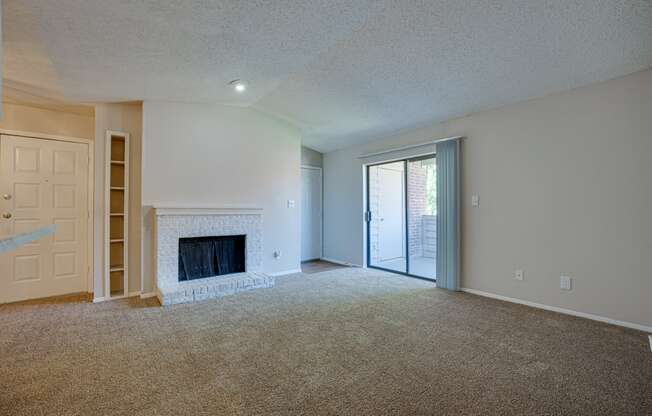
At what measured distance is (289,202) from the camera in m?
5.25

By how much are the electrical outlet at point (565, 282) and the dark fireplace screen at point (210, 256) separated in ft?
13.3

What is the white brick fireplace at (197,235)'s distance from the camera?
150 inches

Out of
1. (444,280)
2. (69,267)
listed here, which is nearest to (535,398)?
(444,280)

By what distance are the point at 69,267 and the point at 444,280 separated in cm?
510

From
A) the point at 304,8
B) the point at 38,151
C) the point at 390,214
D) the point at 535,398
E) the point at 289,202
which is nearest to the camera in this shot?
the point at 535,398

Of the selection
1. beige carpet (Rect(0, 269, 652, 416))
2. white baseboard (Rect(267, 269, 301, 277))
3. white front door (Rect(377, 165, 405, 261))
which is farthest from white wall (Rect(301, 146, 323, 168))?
beige carpet (Rect(0, 269, 652, 416))

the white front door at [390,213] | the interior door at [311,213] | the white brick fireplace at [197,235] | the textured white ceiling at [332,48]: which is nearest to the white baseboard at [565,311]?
the white front door at [390,213]

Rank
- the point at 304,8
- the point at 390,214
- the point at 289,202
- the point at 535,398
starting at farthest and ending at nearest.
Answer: the point at 390,214 → the point at 289,202 → the point at 304,8 → the point at 535,398

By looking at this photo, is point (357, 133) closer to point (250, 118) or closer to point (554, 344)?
A: point (250, 118)

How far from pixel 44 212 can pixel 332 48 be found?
4.06 m

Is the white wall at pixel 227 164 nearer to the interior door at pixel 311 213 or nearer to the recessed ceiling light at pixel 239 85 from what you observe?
the recessed ceiling light at pixel 239 85

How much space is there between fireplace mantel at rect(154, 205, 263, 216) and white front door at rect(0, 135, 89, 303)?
3.93ft

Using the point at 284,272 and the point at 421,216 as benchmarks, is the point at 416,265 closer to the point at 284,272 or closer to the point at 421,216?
the point at 421,216

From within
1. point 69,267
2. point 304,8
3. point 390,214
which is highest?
point 304,8
